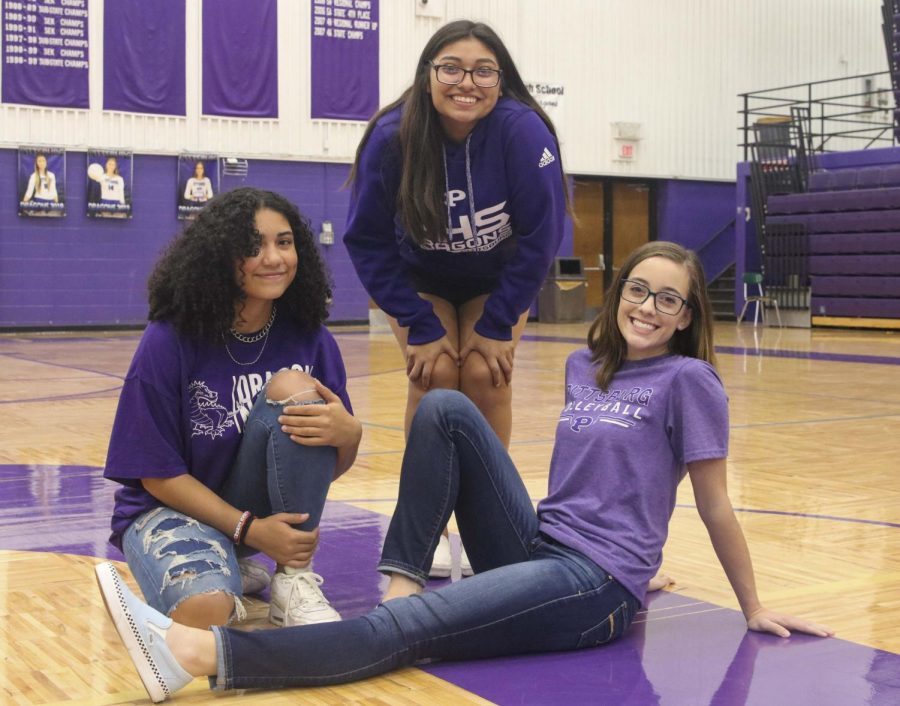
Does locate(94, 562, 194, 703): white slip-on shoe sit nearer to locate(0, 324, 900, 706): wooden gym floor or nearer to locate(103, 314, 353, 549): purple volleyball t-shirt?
locate(0, 324, 900, 706): wooden gym floor

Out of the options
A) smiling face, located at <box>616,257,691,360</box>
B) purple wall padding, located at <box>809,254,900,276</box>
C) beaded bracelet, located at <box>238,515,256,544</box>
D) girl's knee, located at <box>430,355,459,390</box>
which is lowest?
beaded bracelet, located at <box>238,515,256,544</box>

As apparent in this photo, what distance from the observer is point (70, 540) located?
316 centimetres

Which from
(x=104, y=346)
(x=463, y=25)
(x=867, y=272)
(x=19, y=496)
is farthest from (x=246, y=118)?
(x=463, y=25)

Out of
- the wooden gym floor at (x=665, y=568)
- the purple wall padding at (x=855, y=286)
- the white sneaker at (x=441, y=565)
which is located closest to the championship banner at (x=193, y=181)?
the purple wall padding at (x=855, y=286)

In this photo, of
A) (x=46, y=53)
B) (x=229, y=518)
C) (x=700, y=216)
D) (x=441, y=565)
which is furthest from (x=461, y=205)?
(x=700, y=216)

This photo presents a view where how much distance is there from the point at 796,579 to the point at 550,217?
100cm

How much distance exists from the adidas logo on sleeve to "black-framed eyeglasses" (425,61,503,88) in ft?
0.64

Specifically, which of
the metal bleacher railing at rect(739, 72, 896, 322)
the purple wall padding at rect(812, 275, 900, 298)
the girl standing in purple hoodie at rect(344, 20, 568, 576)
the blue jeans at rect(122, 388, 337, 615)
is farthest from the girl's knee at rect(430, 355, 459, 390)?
the metal bleacher railing at rect(739, 72, 896, 322)

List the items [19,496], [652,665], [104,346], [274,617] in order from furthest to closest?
1. [104,346]
2. [19,496]
3. [274,617]
4. [652,665]

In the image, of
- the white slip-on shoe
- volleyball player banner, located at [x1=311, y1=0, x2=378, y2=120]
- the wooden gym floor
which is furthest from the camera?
volleyball player banner, located at [x1=311, y1=0, x2=378, y2=120]

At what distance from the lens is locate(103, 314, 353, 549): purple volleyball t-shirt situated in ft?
7.37

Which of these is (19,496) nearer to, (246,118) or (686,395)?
(686,395)

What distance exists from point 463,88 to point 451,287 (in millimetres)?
517

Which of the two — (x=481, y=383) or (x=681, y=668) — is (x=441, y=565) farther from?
(x=681, y=668)
